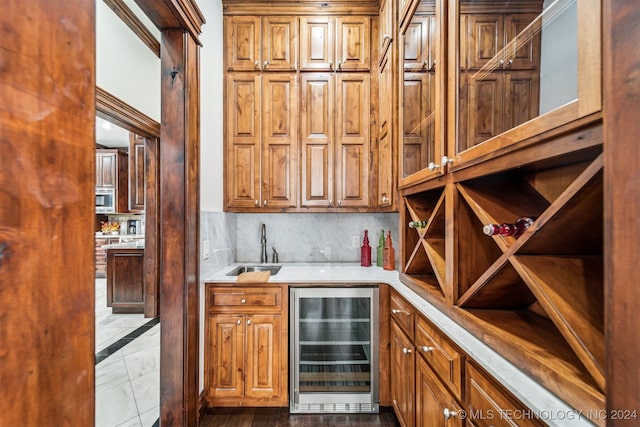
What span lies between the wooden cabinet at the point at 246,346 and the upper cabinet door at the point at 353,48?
1.94m

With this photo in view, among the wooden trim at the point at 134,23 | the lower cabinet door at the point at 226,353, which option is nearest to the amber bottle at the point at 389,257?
the lower cabinet door at the point at 226,353

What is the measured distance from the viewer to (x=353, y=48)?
7.79 ft

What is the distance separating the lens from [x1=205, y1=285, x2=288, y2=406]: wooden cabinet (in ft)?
6.39

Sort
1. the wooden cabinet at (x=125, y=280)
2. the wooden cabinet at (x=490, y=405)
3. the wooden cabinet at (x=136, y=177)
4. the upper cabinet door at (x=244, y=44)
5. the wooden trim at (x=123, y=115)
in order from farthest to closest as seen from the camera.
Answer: the wooden cabinet at (x=136, y=177) → the wooden cabinet at (x=125, y=280) → the upper cabinet door at (x=244, y=44) → the wooden trim at (x=123, y=115) → the wooden cabinet at (x=490, y=405)

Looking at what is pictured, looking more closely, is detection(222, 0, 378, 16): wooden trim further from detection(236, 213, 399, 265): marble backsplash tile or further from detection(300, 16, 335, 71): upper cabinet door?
detection(236, 213, 399, 265): marble backsplash tile

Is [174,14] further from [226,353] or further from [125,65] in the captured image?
[226,353]

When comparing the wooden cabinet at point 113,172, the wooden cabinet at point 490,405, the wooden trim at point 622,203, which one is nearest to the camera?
the wooden trim at point 622,203

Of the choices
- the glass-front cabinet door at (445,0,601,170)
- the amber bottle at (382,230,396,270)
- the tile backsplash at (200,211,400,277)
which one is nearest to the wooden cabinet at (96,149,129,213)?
the tile backsplash at (200,211,400,277)

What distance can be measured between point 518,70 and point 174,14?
166 centimetres

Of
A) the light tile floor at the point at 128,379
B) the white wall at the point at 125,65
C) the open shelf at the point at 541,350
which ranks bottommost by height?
the light tile floor at the point at 128,379

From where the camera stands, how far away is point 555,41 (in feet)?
2.26

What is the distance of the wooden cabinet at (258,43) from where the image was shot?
7.68 feet

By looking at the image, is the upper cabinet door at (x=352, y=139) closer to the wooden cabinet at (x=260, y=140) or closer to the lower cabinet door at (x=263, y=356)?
the wooden cabinet at (x=260, y=140)

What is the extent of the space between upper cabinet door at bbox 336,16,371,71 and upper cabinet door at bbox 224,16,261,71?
70cm
